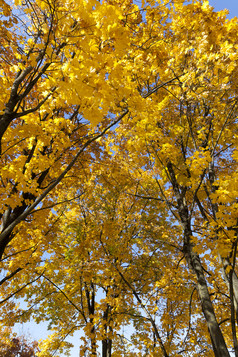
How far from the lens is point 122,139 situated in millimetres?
6496

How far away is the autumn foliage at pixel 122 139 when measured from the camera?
2.36 meters

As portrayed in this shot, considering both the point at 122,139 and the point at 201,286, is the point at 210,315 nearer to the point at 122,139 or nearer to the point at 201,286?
the point at 201,286

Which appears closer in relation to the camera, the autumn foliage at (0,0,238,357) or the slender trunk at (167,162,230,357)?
the autumn foliage at (0,0,238,357)

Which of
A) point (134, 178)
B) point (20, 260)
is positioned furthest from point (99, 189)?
point (20, 260)

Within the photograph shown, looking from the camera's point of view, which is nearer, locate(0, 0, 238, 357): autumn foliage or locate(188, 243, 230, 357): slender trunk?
locate(0, 0, 238, 357): autumn foliage

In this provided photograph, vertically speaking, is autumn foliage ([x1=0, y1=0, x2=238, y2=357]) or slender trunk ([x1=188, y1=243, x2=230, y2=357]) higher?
autumn foliage ([x1=0, y1=0, x2=238, y2=357])

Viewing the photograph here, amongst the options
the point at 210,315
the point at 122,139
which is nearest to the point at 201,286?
the point at 210,315

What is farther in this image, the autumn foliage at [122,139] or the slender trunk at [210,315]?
the slender trunk at [210,315]

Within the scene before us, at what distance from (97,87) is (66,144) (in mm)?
1897

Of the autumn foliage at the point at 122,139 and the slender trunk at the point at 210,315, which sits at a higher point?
the autumn foliage at the point at 122,139

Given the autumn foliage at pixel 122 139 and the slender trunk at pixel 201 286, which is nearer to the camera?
the autumn foliage at pixel 122 139

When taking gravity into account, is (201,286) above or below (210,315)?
above

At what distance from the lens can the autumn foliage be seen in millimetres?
2357

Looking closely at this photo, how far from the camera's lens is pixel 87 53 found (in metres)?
2.32
